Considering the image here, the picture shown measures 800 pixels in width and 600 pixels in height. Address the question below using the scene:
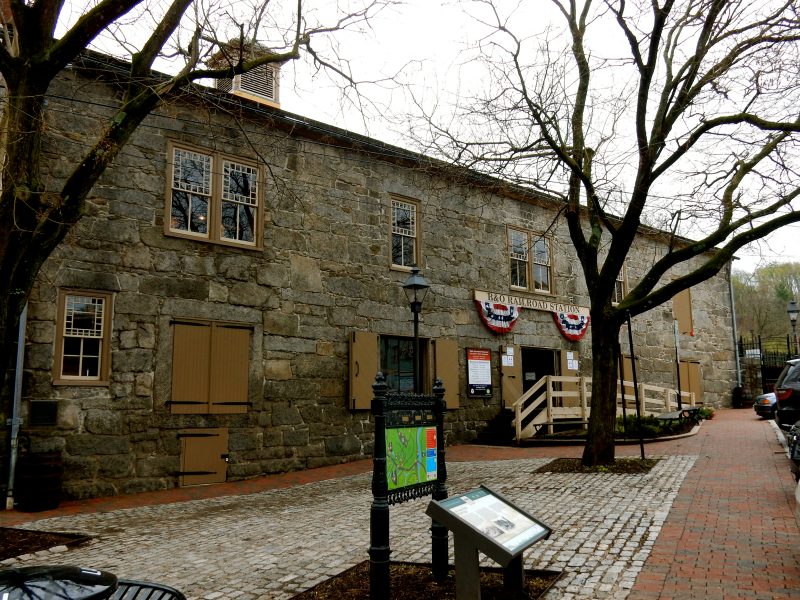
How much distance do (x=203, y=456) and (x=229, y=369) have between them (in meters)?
1.42

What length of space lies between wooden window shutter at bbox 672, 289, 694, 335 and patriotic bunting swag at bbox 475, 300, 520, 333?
26.7ft

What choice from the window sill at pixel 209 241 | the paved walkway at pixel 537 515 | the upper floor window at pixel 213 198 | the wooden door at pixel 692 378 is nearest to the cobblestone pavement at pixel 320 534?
the paved walkway at pixel 537 515

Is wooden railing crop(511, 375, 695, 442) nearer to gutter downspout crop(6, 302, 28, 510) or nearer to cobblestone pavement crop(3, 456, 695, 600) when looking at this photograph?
cobblestone pavement crop(3, 456, 695, 600)

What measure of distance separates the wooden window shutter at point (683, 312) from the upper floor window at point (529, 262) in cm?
649

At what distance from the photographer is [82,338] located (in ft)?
31.3

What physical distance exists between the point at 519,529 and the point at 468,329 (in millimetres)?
10696

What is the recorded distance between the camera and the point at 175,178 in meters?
10.7

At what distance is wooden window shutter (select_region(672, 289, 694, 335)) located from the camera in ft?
70.7

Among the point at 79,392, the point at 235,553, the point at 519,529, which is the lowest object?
the point at 235,553

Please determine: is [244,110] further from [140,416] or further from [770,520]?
[770,520]

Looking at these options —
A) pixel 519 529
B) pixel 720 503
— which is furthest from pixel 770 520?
pixel 519 529

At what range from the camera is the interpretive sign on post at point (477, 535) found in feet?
12.5

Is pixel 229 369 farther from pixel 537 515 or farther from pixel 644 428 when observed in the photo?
pixel 644 428

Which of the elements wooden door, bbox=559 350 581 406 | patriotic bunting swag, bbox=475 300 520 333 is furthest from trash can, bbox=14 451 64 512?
wooden door, bbox=559 350 581 406
